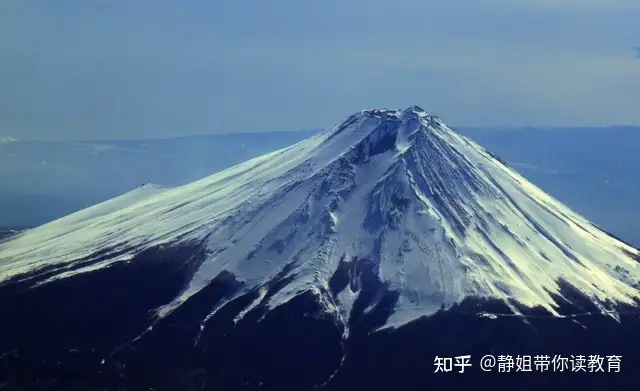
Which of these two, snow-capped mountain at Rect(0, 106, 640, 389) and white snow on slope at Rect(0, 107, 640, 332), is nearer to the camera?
snow-capped mountain at Rect(0, 106, 640, 389)

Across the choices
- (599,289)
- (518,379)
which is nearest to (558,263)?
(599,289)

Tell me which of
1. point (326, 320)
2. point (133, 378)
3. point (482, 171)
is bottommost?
point (133, 378)

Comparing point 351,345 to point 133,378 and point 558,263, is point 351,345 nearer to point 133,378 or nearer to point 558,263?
point 133,378

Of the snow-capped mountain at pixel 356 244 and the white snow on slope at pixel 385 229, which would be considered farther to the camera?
the white snow on slope at pixel 385 229

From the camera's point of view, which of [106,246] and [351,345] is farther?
[106,246]

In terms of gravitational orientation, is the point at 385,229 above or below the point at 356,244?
above
